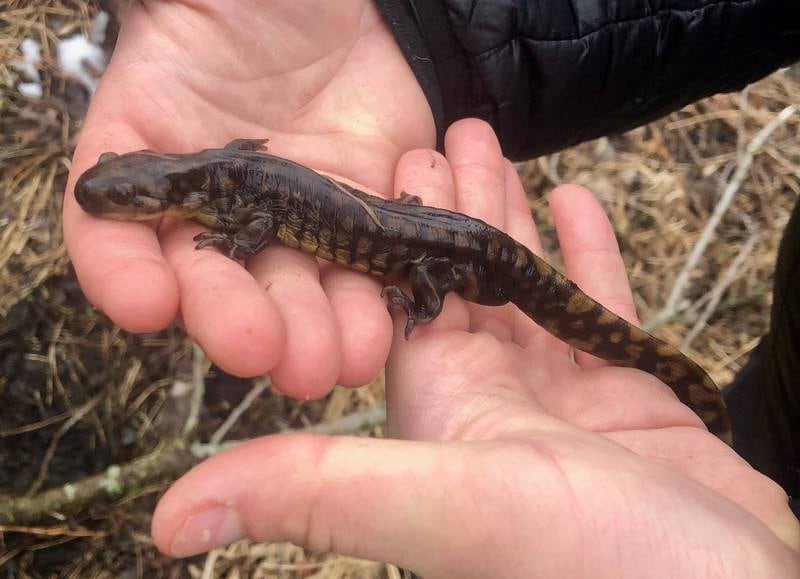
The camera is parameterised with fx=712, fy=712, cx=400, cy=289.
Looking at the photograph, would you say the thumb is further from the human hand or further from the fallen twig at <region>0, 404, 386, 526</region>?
the fallen twig at <region>0, 404, 386, 526</region>

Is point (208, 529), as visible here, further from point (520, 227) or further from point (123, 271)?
point (520, 227)

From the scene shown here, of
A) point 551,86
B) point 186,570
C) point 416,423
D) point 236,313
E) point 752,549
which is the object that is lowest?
point 186,570

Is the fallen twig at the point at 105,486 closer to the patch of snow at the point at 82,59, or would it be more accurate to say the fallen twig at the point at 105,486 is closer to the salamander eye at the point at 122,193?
the salamander eye at the point at 122,193

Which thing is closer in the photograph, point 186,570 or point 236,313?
point 236,313

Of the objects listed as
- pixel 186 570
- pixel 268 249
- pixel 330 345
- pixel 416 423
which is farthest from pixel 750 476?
pixel 186 570

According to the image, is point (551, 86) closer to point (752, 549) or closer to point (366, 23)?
point (366, 23)

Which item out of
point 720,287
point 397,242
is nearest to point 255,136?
point 397,242

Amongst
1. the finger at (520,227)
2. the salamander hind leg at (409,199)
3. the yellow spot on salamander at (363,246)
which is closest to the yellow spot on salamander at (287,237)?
the yellow spot on salamander at (363,246)

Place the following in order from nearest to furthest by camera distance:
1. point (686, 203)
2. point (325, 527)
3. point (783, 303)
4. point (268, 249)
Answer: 1. point (325, 527)
2. point (268, 249)
3. point (783, 303)
4. point (686, 203)
